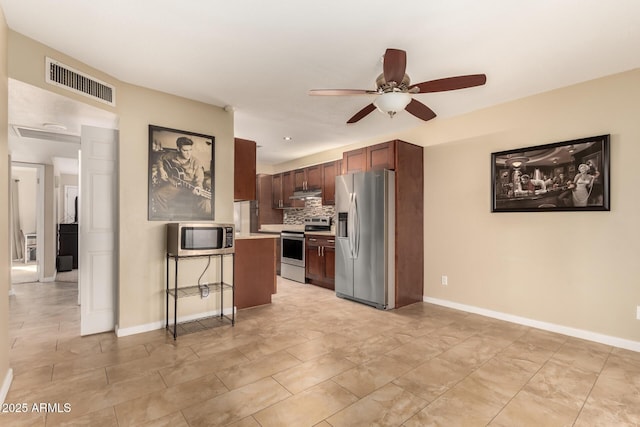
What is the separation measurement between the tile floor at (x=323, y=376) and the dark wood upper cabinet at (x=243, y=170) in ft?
5.31

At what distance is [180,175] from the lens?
3.45 metres

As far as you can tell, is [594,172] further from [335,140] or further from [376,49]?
[335,140]

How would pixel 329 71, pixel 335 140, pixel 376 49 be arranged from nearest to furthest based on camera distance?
pixel 376 49, pixel 329 71, pixel 335 140

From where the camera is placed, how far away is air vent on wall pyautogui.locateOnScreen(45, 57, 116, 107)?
247 cm

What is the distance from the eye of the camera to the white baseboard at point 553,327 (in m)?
2.89

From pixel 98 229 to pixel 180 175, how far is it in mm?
978

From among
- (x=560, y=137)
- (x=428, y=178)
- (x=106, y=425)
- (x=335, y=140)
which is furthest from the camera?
(x=335, y=140)

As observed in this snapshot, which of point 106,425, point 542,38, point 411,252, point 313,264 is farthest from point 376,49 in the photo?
point 313,264

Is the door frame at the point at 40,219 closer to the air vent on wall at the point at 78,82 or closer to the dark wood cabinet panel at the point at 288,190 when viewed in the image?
the air vent on wall at the point at 78,82

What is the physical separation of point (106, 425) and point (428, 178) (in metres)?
4.24

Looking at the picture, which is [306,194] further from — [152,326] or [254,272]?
[152,326]

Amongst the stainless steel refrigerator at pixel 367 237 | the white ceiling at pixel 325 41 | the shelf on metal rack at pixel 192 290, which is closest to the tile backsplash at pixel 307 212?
the stainless steel refrigerator at pixel 367 237

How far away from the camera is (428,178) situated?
14.7 ft

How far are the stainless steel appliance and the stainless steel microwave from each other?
245 cm
